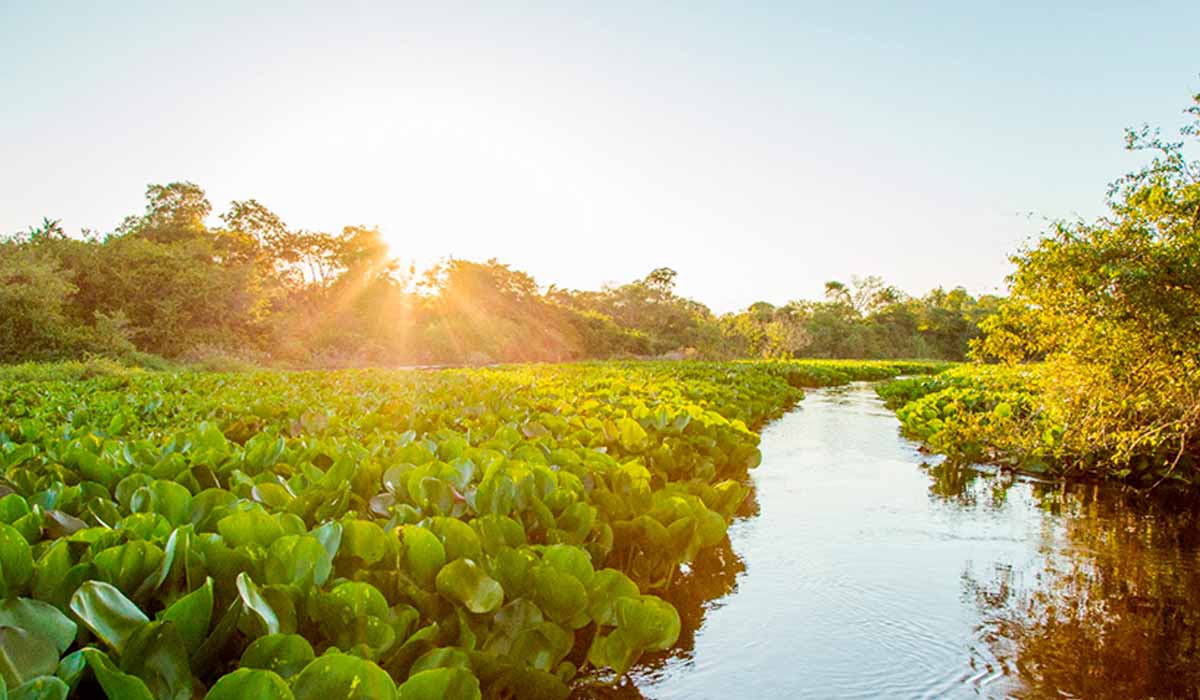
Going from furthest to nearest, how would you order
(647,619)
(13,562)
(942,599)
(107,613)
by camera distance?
(942,599) < (647,619) < (13,562) < (107,613)

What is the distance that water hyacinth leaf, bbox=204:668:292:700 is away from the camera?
40.8 inches

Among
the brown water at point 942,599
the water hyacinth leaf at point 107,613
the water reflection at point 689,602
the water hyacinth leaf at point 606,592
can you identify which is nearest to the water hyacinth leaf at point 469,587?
the water hyacinth leaf at point 606,592

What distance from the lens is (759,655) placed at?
3506mm

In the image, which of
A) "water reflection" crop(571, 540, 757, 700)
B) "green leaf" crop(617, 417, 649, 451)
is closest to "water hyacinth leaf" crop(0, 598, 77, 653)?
"water reflection" crop(571, 540, 757, 700)

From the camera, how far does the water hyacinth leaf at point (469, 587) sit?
5.85 ft

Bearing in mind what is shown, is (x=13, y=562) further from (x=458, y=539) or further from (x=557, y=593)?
(x=557, y=593)

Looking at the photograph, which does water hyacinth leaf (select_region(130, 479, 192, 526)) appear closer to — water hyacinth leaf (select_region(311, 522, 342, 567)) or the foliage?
water hyacinth leaf (select_region(311, 522, 342, 567))

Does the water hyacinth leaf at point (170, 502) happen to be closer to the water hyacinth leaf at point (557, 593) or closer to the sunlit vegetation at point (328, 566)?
the sunlit vegetation at point (328, 566)

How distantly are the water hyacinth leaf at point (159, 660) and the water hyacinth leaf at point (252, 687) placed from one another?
0.94ft

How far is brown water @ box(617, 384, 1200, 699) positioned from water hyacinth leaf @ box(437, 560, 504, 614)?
1.60 m

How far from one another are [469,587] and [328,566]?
0.34 metres

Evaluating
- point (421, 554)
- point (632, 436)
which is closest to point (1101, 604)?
point (632, 436)

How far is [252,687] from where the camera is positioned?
104 cm

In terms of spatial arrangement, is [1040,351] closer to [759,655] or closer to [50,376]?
[759,655]
